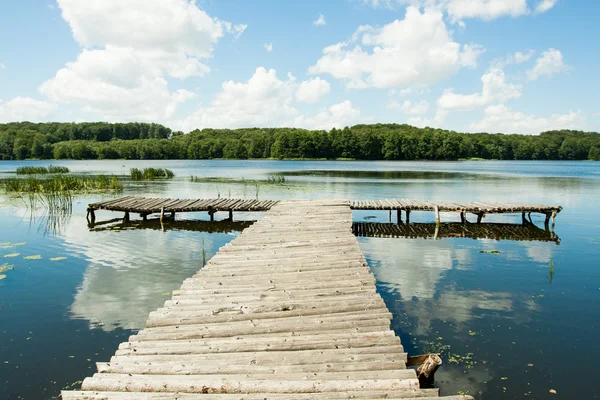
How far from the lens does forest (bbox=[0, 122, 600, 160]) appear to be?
420ft

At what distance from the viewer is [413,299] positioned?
9789 millimetres

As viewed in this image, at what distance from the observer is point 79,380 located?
6.45 metres

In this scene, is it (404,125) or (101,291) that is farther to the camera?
(404,125)

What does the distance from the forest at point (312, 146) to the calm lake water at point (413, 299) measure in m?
115

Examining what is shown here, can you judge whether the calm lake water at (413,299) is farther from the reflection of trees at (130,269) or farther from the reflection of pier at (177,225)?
the reflection of pier at (177,225)

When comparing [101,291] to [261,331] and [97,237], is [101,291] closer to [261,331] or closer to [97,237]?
[261,331]

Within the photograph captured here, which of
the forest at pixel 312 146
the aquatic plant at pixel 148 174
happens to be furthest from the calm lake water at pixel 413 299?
the forest at pixel 312 146

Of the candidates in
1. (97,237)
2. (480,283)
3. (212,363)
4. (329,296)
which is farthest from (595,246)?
(97,237)

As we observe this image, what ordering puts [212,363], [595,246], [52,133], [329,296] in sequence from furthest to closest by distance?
[52,133] → [595,246] → [329,296] → [212,363]

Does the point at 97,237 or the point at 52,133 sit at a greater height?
the point at 52,133

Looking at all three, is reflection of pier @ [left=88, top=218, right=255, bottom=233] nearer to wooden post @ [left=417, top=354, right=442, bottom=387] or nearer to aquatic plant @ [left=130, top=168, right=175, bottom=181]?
wooden post @ [left=417, top=354, right=442, bottom=387]

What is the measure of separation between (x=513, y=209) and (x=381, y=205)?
19.1ft

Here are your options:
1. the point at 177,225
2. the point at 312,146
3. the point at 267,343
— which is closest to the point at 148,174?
the point at 177,225

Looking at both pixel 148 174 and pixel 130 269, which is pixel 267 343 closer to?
pixel 130 269
